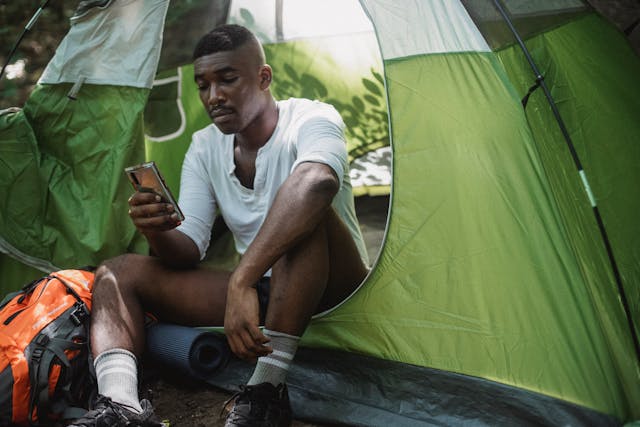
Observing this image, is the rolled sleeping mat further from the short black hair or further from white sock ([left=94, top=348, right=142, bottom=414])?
the short black hair

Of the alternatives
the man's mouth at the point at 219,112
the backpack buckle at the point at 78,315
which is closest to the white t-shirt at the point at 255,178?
the man's mouth at the point at 219,112

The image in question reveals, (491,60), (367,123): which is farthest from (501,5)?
(367,123)

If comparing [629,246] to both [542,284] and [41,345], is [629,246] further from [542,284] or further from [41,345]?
[41,345]

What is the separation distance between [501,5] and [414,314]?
0.84m

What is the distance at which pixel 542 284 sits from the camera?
168cm

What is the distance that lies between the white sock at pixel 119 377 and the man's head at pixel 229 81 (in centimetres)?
72

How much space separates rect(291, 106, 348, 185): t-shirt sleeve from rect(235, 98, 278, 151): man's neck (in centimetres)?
19

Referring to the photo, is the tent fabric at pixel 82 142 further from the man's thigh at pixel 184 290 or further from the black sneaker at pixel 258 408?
the black sneaker at pixel 258 408

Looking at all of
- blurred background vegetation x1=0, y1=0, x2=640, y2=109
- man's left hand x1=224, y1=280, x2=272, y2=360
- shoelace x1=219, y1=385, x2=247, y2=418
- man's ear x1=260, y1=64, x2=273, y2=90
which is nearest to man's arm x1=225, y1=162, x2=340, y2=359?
man's left hand x1=224, y1=280, x2=272, y2=360

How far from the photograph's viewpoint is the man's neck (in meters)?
2.18

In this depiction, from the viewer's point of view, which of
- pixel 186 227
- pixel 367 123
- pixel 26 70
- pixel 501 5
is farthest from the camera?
pixel 26 70

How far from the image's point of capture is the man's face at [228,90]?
2129mm

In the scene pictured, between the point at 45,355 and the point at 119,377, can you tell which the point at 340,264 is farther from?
the point at 45,355

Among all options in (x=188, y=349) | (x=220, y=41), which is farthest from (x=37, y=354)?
(x=220, y=41)
